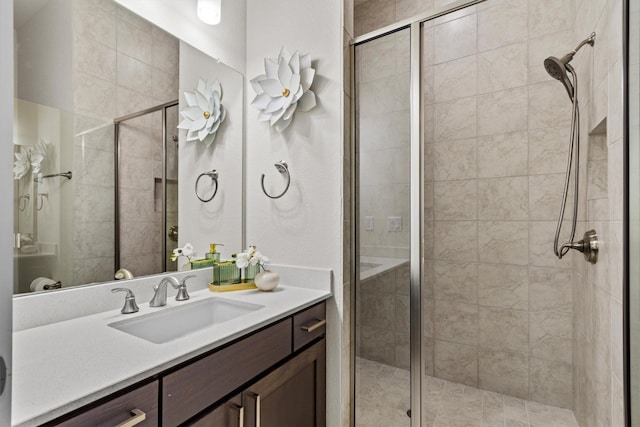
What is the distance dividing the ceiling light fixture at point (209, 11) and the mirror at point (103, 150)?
18 centimetres

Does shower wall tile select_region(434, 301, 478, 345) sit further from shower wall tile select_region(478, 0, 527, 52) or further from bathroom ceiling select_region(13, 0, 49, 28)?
bathroom ceiling select_region(13, 0, 49, 28)

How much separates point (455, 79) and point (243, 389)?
2268 millimetres

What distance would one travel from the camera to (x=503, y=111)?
84.0 inches

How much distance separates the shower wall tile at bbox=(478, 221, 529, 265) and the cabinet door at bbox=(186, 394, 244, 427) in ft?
5.97

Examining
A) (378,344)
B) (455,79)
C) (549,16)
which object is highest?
(549,16)

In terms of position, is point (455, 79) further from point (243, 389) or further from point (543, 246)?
point (243, 389)

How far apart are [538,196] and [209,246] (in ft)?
6.45

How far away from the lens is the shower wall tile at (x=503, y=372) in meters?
2.08

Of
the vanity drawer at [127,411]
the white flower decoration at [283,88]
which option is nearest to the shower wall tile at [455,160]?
the white flower decoration at [283,88]

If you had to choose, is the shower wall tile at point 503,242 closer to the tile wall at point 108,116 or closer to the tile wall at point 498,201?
the tile wall at point 498,201

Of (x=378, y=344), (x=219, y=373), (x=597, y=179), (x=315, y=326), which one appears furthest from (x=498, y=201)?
(x=219, y=373)

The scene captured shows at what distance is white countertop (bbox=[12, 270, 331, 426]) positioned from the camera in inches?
24.8

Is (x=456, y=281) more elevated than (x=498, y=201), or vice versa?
(x=498, y=201)

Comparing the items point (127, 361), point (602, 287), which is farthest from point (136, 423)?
point (602, 287)
